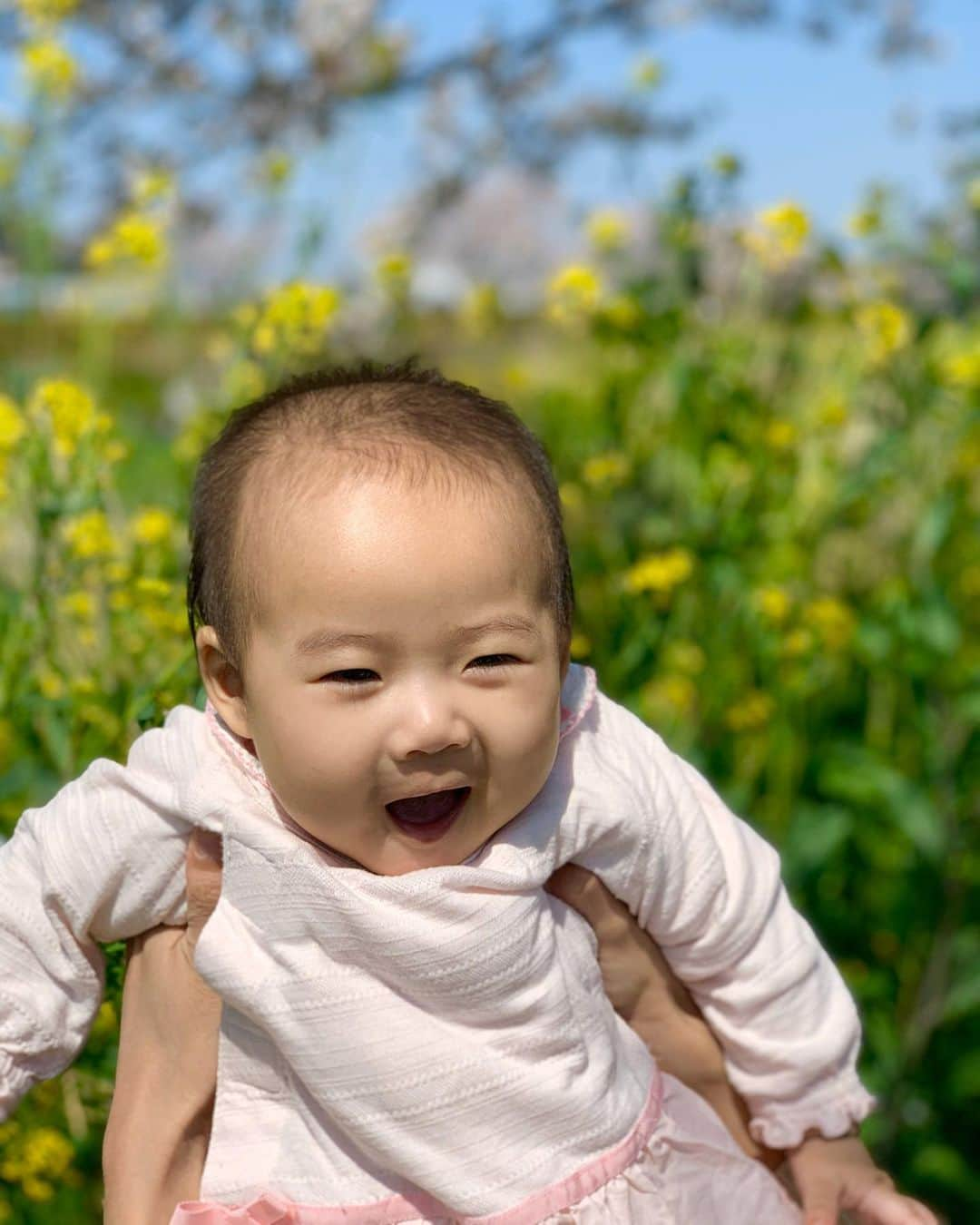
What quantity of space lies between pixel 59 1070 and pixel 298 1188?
8.7 inches

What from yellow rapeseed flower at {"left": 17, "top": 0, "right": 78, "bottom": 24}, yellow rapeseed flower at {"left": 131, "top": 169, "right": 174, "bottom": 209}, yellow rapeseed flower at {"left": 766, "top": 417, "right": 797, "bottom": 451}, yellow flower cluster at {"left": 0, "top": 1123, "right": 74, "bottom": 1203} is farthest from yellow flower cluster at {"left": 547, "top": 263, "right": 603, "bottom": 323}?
yellow flower cluster at {"left": 0, "top": 1123, "right": 74, "bottom": 1203}

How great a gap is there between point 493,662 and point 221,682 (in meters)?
0.23

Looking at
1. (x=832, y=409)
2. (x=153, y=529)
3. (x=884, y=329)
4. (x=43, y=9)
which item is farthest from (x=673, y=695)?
(x=43, y=9)

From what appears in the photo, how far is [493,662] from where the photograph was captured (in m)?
1.08

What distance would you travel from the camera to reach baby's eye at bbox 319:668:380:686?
3.45ft

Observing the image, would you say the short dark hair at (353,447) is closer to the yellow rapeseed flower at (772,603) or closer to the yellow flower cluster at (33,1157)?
the yellow flower cluster at (33,1157)

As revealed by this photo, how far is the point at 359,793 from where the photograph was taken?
1047 millimetres

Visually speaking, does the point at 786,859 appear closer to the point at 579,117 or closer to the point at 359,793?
the point at 359,793

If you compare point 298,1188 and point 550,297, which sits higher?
point 550,297

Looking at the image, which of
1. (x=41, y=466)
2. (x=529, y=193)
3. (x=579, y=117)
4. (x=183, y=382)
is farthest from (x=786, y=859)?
(x=529, y=193)

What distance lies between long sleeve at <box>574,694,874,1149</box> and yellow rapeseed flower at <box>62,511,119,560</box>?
76 cm

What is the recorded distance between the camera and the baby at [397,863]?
1.05 m

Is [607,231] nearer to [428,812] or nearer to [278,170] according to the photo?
[278,170]

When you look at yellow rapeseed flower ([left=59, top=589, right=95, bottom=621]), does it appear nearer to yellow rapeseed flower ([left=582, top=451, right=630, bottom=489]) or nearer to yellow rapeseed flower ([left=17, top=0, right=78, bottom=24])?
yellow rapeseed flower ([left=582, top=451, right=630, bottom=489])
